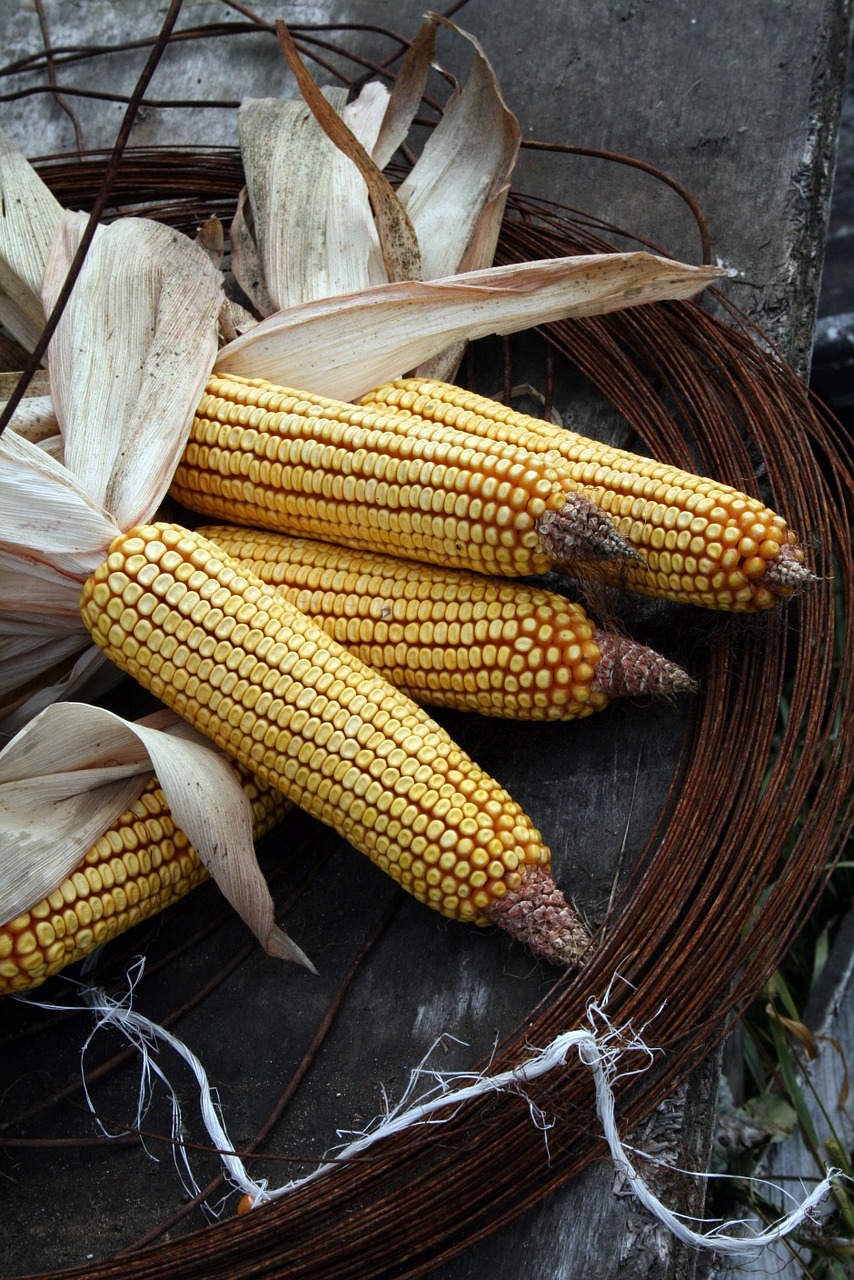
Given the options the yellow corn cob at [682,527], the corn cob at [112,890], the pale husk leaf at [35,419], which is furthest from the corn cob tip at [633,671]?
the pale husk leaf at [35,419]

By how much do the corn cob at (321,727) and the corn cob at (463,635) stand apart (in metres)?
0.08

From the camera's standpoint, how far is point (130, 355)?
192 cm

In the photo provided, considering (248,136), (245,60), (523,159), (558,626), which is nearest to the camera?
(558,626)

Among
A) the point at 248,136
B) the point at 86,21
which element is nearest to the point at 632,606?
the point at 248,136

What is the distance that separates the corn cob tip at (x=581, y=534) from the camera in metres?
1.58

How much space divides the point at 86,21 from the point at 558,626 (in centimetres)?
259

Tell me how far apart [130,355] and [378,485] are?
55 cm

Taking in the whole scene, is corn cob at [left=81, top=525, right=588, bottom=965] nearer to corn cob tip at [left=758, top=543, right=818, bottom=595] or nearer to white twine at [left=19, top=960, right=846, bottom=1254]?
white twine at [left=19, top=960, right=846, bottom=1254]

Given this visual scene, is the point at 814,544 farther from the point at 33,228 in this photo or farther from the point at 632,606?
the point at 33,228

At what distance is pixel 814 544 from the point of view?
6.14 feet

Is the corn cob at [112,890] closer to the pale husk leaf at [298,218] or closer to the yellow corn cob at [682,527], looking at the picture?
the yellow corn cob at [682,527]

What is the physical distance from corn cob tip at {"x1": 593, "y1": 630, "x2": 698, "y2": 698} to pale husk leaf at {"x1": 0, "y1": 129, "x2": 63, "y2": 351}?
130 centimetres

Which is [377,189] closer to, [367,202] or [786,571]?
[367,202]

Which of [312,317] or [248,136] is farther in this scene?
[248,136]
